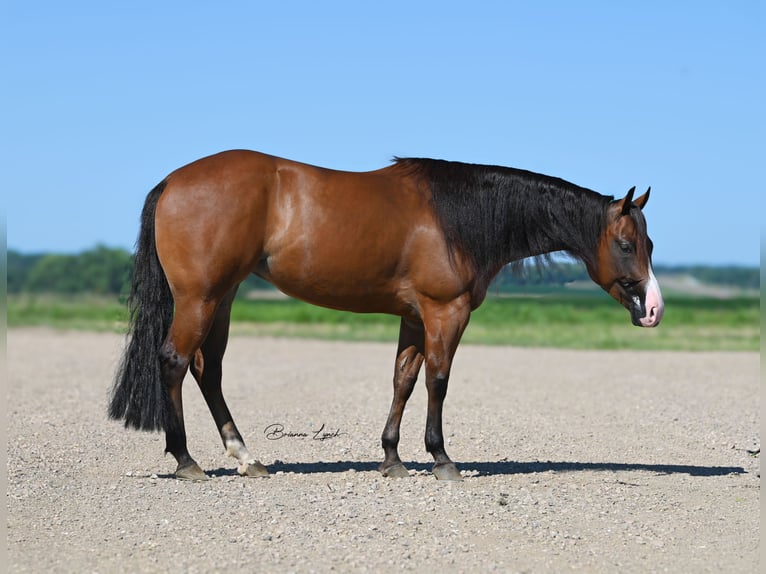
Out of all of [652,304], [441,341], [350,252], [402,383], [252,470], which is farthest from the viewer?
[402,383]

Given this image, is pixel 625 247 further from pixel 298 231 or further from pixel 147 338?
pixel 147 338

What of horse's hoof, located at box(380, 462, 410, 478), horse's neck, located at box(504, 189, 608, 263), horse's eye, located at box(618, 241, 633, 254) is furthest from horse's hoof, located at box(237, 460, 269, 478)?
horse's eye, located at box(618, 241, 633, 254)

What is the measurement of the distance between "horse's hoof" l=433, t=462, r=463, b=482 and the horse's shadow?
1.76 ft

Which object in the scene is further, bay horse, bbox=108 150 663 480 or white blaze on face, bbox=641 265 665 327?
white blaze on face, bbox=641 265 665 327

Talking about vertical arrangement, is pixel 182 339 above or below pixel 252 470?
above

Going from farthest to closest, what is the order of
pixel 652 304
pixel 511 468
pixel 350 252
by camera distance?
1. pixel 511 468
2. pixel 652 304
3. pixel 350 252

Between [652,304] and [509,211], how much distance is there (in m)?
1.34

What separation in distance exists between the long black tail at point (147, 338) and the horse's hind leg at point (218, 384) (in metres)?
0.37

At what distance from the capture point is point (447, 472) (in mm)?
7770

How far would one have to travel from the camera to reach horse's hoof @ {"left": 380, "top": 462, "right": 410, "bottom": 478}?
25.8 feet

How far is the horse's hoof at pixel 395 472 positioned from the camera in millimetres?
7879

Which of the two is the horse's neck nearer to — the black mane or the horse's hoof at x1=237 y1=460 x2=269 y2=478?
the black mane

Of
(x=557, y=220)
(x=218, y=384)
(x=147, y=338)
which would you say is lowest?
(x=218, y=384)

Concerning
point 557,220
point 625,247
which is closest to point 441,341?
point 557,220
